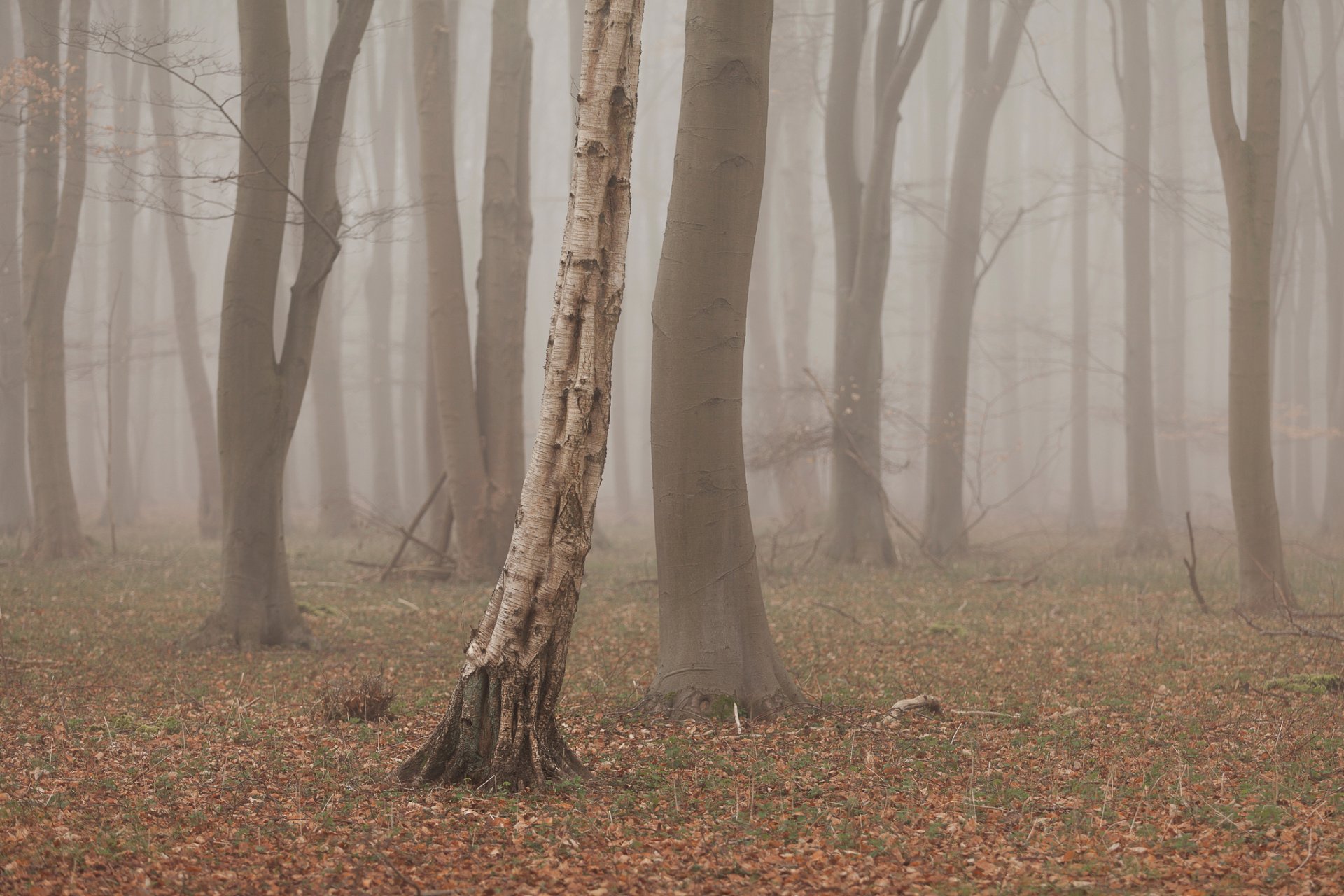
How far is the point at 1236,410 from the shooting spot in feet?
32.4

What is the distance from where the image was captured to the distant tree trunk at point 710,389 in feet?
20.4

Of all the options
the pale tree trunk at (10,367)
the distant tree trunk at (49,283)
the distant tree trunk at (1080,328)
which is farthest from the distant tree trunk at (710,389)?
the distant tree trunk at (1080,328)

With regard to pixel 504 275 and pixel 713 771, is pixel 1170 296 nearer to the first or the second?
pixel 504 275

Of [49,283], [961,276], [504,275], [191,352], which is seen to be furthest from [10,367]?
[961,276]

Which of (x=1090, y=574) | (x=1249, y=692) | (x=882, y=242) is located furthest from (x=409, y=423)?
(x=1249, y=692)

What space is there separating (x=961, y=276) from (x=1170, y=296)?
18301mm

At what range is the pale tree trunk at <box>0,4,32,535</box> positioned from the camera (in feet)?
53.7

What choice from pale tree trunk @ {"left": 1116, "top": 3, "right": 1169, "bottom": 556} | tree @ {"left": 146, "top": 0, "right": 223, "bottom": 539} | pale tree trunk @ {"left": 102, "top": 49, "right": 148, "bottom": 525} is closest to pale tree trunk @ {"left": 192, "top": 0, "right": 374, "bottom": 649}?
tree @ {"left": 146, "top": 0, "right": 223, "bottom": 539}

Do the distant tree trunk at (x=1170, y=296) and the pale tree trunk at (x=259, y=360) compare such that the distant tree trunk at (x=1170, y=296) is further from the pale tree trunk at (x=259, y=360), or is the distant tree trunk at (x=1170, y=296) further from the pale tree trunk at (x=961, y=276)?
the pale tree trunk at (x=259, y=360)

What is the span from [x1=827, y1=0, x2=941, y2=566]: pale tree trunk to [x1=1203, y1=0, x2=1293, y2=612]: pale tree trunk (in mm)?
4573

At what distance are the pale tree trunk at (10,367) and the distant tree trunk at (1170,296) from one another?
74.6 ft

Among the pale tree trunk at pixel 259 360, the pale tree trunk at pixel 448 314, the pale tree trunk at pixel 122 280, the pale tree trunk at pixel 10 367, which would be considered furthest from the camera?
the pale tree trunk at pixel 122 280

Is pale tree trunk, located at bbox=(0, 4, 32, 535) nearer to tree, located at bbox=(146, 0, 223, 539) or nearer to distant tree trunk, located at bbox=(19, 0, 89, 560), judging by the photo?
tree, located at bbox=(146, 0, 223, 539)

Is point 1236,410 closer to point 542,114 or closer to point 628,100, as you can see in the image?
point 628,100
